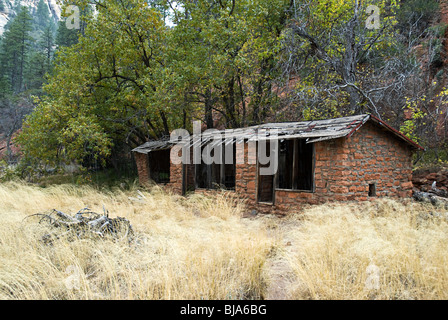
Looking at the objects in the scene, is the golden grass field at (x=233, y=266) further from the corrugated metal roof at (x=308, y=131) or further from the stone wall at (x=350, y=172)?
the corrugated metal roof at (x=308, y=131)

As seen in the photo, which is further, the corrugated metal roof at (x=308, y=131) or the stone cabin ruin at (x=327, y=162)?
the stone cabin ruin at (x=327, y=162)

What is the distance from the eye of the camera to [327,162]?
7.24 meters

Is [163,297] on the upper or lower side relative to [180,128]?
lower

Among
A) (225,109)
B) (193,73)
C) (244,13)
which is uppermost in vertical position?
(244,13)

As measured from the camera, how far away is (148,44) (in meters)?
13.4

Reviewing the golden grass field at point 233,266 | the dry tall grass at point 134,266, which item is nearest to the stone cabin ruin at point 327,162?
the golden grass field at point 233,266

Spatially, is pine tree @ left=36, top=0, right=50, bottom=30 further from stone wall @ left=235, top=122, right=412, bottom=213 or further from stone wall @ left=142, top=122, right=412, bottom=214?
stone wall @ left=235, top=122, right=412, bottom=213

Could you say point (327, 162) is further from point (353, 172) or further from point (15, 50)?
point (15, 50)

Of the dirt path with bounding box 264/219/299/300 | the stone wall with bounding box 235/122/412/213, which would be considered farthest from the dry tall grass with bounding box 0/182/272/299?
the stone wall with bounding box 235/122/412/213

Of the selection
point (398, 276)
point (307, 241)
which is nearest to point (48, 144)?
point (307, 241)

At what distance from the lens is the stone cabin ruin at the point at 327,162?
7094 millimetres

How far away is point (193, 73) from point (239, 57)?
1.98 metres

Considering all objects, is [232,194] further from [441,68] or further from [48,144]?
[441,68]

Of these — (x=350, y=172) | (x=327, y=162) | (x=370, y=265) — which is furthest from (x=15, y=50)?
(x=370, y=265)
